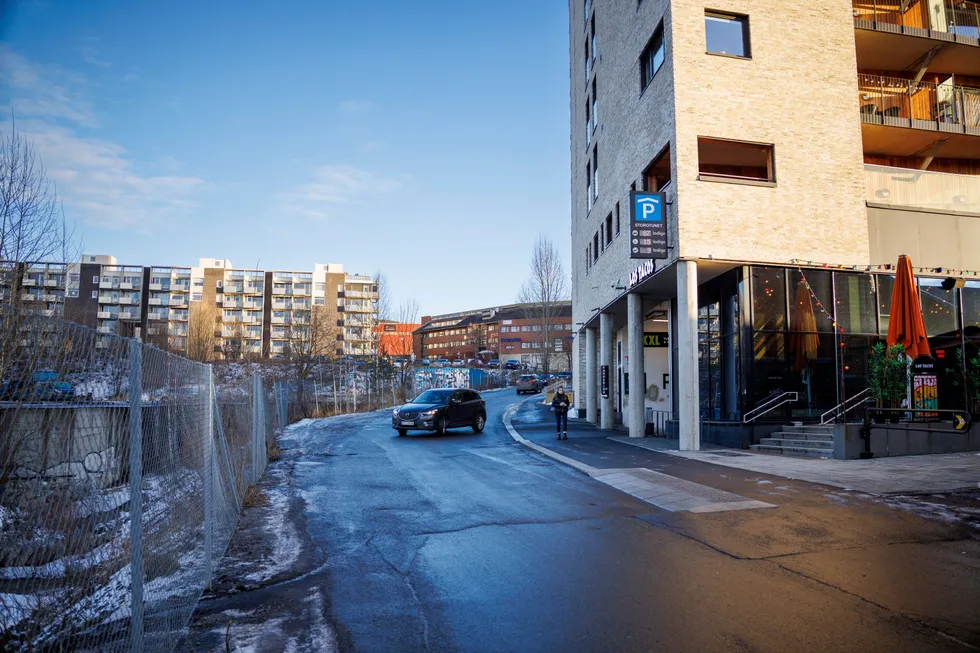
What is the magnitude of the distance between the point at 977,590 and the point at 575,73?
35480mm

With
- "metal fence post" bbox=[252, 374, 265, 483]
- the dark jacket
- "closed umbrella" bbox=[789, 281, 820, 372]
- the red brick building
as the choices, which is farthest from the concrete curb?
the red brick building

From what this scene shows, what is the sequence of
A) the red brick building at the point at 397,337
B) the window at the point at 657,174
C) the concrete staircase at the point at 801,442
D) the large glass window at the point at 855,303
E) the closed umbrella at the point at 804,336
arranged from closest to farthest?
the concrete staircase at the point at 801,442 < the closed umbrella at the point at 804,336 < the large glass window at the point at 855,303 < the window at the point at 657,174 < the red brick building at the point at 397,337

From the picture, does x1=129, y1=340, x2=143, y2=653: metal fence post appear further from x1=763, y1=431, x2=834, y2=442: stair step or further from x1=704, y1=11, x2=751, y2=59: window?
x1=704, y1=11, x2=751, y2=59: window

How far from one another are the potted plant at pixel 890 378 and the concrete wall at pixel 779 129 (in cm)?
394

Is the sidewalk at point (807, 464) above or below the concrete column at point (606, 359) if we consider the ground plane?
below

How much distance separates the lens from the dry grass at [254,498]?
952 cm

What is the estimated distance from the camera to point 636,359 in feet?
72.5

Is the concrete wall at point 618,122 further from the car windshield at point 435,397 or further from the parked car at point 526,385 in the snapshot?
the parked car at point 526,385

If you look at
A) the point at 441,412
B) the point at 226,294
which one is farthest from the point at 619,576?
the point at 226,294

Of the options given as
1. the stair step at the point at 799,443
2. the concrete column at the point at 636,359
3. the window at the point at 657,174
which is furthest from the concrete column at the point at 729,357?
the window at the point at 657,174

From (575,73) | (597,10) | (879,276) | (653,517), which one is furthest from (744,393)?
(575,73)

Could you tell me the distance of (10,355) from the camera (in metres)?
3.05

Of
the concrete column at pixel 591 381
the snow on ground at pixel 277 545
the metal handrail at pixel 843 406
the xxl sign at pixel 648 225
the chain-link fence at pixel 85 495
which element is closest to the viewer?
the chain-link fence at pixel 85 495

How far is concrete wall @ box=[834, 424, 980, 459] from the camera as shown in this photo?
44.9 feet
